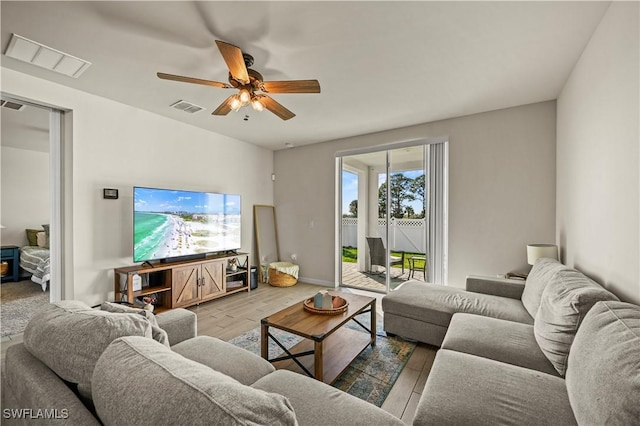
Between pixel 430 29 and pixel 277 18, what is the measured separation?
1088 mm

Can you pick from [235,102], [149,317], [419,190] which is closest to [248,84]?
[235,102]

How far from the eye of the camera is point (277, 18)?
184 centimetres

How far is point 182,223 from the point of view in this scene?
3.65 m

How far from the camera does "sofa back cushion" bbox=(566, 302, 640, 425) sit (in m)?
0.88

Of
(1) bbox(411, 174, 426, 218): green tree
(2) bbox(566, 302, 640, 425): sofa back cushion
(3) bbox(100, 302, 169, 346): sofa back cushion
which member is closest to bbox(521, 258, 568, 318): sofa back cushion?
(2) bbox(566, 302, 640, 425): sofa back cushion

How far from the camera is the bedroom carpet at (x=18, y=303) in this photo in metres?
2.82

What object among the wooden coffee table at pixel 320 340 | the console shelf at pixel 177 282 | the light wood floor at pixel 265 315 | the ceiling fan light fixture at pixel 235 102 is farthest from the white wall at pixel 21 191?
the wooden coffee table at pixel 320 340

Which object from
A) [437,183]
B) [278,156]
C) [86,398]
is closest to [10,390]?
[86,398]

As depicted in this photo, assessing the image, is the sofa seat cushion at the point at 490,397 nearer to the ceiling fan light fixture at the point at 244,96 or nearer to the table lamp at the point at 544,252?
the table lamp at the point at 544,252

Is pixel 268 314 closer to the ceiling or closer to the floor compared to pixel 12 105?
closer to the floor

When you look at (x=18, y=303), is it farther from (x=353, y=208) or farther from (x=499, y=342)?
(x=499, y=342)

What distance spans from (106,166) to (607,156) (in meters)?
4.59

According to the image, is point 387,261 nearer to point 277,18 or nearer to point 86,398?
point 277,18

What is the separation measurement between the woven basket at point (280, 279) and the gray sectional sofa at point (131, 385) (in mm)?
3236
